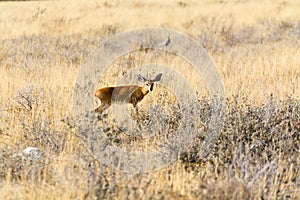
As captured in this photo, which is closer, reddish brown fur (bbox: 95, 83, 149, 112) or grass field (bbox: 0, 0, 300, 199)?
grass field (bbox: 0, 0, 300, 199)

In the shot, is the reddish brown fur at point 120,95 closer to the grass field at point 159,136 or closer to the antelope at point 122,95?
the antelope at point 122,95

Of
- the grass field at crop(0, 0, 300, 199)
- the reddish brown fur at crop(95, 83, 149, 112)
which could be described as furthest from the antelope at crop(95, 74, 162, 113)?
the grass field at crop(0, 0, 300, 199)

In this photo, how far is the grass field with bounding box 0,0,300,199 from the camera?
3.18 meters

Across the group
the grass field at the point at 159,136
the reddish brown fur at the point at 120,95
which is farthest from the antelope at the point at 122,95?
the grass field at the point at 159,136

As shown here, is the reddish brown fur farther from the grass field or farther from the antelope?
the grass field

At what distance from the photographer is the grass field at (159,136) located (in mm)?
3184

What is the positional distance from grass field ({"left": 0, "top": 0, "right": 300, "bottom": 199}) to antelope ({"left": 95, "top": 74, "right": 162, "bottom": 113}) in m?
0.23

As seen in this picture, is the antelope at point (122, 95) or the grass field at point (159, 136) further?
the antelope at point (122, 95)

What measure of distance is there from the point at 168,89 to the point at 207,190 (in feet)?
10.2

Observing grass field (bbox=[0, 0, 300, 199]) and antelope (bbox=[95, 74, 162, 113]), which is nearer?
grass field (bbox=[0, 0, 300, 199])

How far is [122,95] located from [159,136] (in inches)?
44.7

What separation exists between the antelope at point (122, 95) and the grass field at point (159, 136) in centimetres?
23

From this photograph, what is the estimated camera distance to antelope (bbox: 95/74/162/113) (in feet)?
17.6

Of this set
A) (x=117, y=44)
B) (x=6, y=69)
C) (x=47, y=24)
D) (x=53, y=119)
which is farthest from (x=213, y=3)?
(x=53, y=119)
